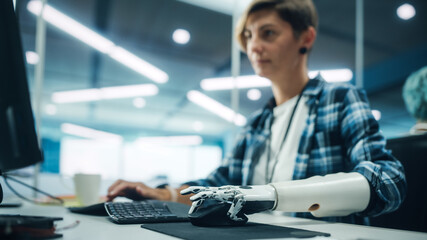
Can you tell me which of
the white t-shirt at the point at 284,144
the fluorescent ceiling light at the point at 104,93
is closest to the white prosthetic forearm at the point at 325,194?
the white t-shirt at the point at 284,144

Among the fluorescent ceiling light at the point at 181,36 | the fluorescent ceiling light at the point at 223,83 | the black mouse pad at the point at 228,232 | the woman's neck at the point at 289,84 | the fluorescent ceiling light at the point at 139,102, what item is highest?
the fluorescent ceiling light at the point at 181,36

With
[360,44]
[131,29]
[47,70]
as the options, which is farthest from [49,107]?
[360,44]

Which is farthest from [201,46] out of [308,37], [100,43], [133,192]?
[133,192]

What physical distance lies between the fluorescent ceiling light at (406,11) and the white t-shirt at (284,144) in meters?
3.04

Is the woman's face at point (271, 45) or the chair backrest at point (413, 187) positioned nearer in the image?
the chair backrest at point (413, 187)

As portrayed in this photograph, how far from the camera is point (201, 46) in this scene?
427 cm

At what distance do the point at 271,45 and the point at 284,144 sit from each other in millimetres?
395

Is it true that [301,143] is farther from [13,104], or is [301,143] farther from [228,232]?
[13,104]

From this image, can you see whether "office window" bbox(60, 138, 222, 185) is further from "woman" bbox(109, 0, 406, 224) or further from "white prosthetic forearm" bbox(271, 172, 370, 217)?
"white prosthetic forearm" bbox(271, 172, 370, 217)

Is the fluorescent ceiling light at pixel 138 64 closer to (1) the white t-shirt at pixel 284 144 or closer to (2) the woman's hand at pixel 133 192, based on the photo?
(1) the white t-shirt at pixel 284 144

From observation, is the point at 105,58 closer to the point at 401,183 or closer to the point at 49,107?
the point at 49,107

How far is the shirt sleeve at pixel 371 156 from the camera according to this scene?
836 mm

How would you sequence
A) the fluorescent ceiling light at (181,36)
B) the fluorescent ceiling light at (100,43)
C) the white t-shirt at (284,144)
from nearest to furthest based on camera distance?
the white t-shirt at (284,144), the fluorescent ceiling light at (100,43), the fluorescent ceiling light at (181,36)

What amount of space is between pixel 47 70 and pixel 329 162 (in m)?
4.77
